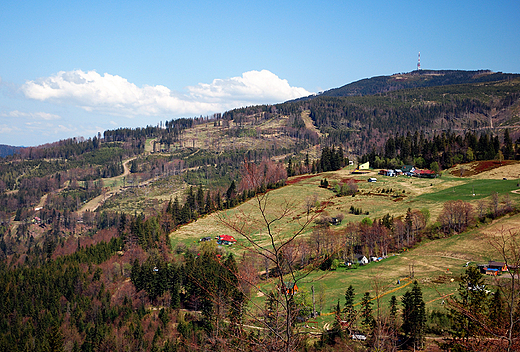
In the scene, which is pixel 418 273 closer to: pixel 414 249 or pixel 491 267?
pixel 491 267

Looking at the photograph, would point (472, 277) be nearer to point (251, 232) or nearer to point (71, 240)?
point (251, 232)

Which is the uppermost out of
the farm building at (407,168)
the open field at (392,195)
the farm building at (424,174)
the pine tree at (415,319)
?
the farm building at (407,168)

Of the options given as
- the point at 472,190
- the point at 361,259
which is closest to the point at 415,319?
the point at 361,259

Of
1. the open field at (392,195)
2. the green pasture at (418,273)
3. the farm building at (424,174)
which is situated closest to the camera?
the green pasture at (418,273)

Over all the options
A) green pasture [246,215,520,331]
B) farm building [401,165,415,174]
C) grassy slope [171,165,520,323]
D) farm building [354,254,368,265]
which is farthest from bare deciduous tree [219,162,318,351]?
farm building [401,165,415,174]

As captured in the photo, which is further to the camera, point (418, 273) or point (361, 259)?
point (361, 259)

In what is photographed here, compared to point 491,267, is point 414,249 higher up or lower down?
lower down

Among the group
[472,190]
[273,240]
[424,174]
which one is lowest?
[472,190]

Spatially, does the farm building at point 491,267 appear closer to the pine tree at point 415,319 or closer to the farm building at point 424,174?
the pine tree at point 415,319

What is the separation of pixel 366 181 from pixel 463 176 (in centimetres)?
2776

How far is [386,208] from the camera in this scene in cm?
9106

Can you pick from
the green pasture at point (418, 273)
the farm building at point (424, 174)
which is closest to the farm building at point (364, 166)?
the farm building at point (424, 174)

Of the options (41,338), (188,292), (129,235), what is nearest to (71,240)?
(129,235)

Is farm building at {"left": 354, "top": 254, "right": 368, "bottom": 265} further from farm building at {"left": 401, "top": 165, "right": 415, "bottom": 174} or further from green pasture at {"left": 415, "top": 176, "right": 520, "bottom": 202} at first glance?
farm building at {"left": 401, "top": 165, "right": 415, "bottom": 174}
